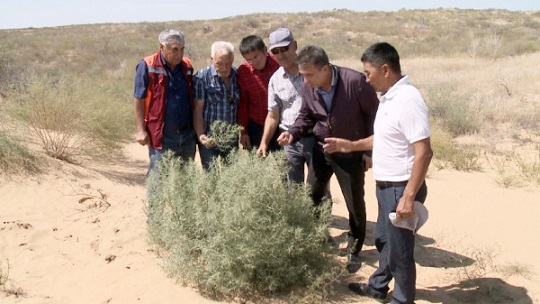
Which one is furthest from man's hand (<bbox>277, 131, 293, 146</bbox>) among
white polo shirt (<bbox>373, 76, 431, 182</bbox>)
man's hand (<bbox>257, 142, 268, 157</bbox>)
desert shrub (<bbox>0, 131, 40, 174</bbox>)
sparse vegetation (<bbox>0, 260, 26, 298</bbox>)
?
desert shrub (<bbox>0, 131, 40, 174</bbox>)

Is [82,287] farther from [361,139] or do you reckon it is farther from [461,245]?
[461,245]

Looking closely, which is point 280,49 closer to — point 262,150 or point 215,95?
point 215,95

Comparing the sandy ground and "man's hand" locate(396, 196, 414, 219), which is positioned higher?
"man's hand" locate(396, 196, 414, 219)

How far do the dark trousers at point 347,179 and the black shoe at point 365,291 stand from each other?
488mm

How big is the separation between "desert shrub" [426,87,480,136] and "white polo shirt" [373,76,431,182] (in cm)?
688

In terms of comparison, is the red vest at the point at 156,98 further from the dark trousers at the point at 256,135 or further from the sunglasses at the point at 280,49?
the sunglasses at the point at 280,49

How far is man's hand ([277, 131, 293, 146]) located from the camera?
3688mm

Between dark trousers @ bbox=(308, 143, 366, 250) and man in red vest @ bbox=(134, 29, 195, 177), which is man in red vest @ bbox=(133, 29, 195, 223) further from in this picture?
dark trousers @ bbox=(308, 143, 366, 250)

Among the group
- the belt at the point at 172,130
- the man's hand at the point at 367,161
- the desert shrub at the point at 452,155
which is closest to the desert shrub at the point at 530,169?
the desert shrub at the point at 452,155

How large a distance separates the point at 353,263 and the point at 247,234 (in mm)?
1211

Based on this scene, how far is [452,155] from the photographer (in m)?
7.66

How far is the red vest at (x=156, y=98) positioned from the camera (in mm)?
4004

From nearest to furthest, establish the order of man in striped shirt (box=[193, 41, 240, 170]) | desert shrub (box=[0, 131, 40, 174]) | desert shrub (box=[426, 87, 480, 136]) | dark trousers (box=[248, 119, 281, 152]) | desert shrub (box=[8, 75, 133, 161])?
man in striped shirt (box=[193, 41, 240, 170]), dark trousers (box=[248, 119, 281, 152]), desert shrub (box=[0, 131, 40, 174]), desert shrub (box=[8, 75, 133, 161]), desert shrub (box=[426, 87, 480, 136])

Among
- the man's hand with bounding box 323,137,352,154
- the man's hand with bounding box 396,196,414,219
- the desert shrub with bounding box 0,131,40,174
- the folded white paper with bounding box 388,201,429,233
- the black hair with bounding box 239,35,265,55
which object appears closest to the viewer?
the man's hand with bounding box 396,196,414,219
